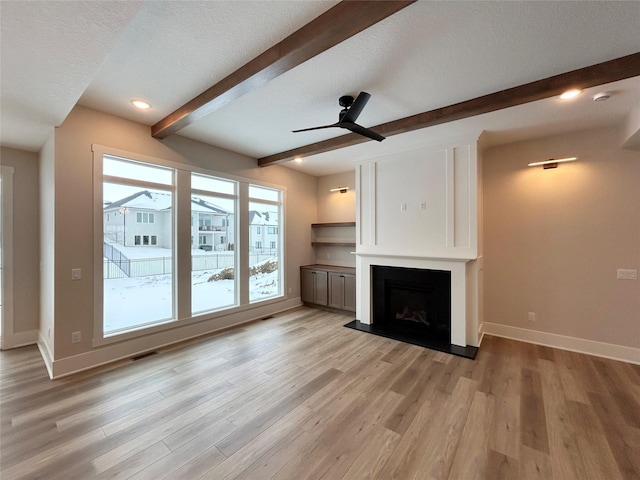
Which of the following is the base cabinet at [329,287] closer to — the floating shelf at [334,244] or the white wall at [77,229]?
the floating shelf at [334,244]

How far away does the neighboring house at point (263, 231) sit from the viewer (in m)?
5.00

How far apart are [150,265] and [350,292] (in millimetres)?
3339

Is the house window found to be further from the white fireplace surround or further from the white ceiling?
the white fireplace surround

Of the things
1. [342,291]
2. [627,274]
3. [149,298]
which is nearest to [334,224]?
[342,291]

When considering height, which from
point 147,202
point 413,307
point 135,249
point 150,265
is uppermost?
point 147,202

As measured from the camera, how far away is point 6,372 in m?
2.96

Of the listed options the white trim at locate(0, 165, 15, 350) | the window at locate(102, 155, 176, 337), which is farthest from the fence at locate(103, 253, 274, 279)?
the white trim at locate(0, 165, 15, 350)

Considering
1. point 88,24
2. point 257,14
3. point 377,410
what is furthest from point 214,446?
point 257,14

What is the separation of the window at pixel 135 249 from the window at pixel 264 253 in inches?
56.6

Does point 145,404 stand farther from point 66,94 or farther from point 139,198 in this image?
point 66,94

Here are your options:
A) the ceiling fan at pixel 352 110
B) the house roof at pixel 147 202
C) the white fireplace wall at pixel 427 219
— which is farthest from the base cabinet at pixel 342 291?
the ceiling fan at pixel 352 110

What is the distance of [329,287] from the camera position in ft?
17.8

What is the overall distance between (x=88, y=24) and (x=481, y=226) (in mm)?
4716

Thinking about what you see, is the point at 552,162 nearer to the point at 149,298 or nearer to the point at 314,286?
the point at 314,286
